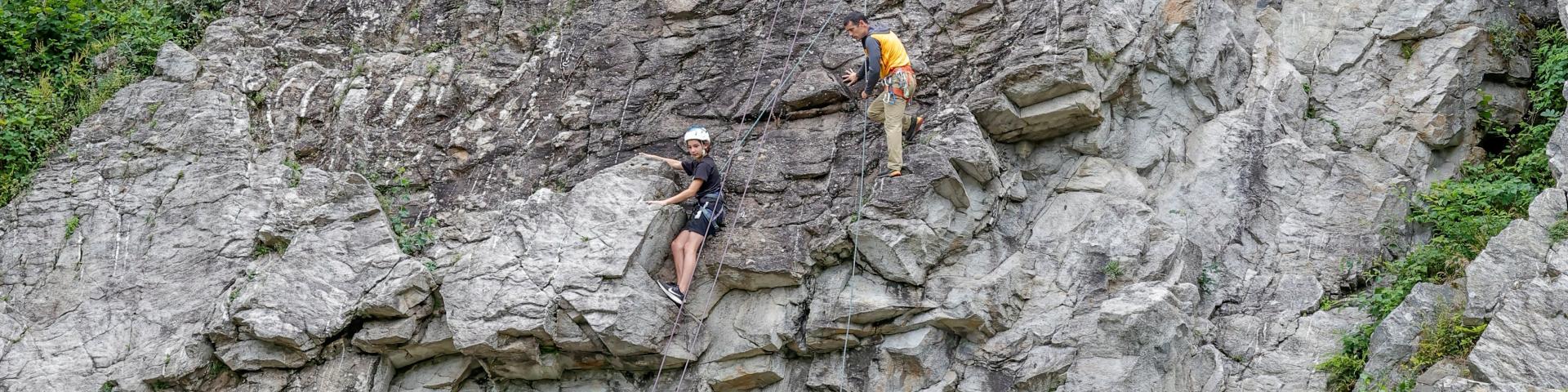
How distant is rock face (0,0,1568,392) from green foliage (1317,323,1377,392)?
0.64 feet

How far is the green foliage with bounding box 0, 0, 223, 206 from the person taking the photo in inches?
527

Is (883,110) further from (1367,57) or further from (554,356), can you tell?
(1367,57)

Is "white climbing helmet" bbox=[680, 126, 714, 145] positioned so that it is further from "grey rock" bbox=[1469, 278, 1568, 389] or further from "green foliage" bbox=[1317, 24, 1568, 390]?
"grey rock" bbox=[1469, 278, 1568, 389]

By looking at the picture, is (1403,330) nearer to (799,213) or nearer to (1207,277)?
(1207,277)

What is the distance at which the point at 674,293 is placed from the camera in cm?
1085

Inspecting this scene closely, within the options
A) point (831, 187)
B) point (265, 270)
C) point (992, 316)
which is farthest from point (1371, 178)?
point (265, 270)

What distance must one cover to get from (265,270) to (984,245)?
6.44 m

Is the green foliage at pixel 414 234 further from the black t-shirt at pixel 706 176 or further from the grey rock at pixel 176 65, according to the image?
the grey rock at pixel 176 65

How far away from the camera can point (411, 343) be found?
11.1 meters

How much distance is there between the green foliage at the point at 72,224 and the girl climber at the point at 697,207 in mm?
5909

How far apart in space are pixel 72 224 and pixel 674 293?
6.25m

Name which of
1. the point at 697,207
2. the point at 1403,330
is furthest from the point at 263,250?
the point at 1403,330

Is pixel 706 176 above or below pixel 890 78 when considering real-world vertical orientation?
below

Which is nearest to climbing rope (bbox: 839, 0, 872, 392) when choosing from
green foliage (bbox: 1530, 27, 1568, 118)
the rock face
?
the rock face
